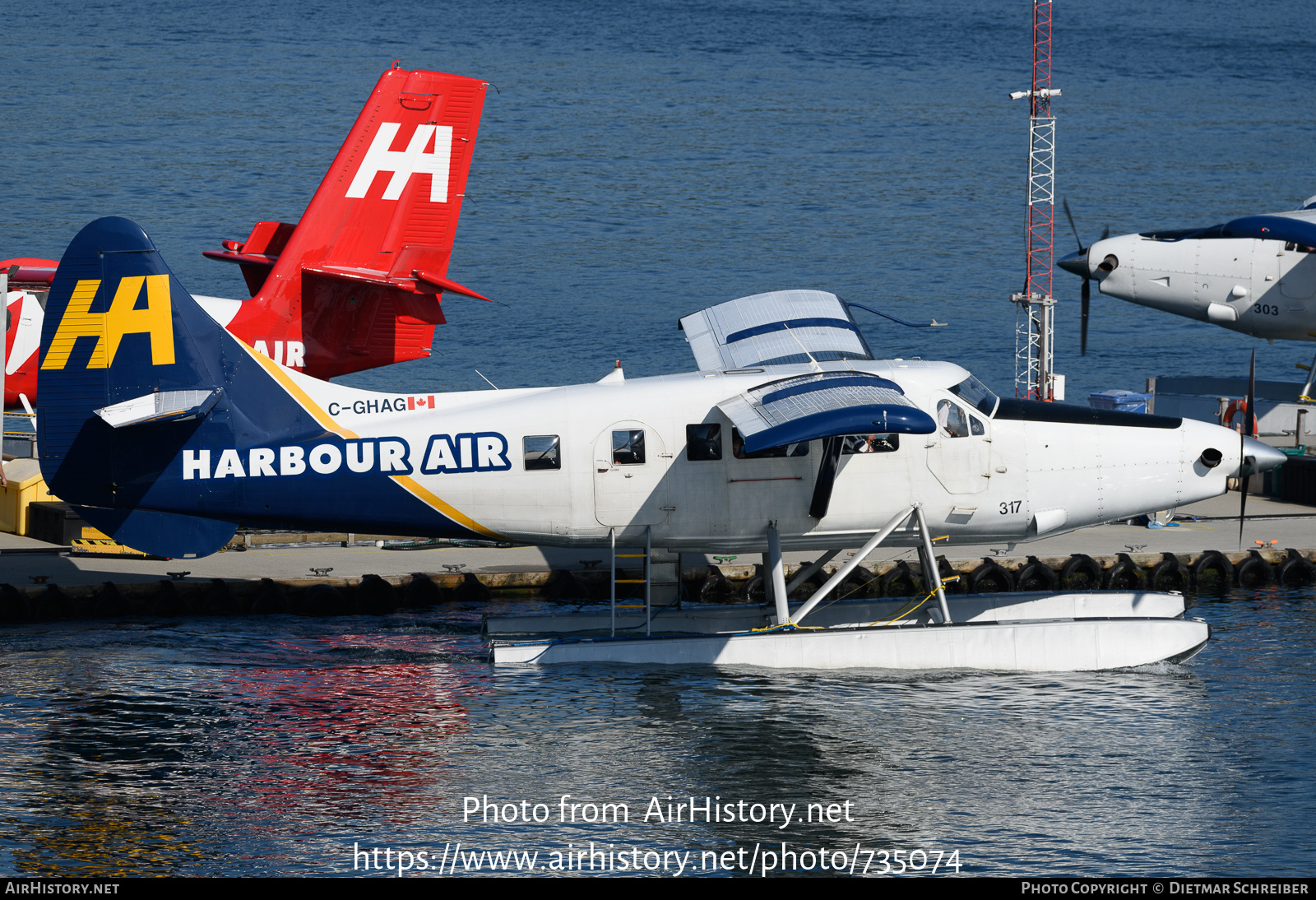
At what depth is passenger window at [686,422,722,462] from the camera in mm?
18188

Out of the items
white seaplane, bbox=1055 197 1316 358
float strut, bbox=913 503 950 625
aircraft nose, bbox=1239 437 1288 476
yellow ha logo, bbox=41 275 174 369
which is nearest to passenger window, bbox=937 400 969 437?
float strut, bbox=913 503 950 625

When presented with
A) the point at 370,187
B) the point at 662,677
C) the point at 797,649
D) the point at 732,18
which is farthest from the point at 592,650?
the point at 732,18

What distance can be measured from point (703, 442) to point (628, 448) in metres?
0.95

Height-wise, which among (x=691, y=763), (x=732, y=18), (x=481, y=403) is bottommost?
(x=691, y=763)

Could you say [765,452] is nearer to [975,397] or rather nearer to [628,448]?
[628,448]

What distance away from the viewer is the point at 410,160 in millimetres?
27281

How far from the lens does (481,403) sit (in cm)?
1869

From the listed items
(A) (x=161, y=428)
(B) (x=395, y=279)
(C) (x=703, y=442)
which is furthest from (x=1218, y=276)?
(A) (x=161, y=428)

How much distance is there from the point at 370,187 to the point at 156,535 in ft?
35.2

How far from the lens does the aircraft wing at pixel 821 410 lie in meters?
16.1

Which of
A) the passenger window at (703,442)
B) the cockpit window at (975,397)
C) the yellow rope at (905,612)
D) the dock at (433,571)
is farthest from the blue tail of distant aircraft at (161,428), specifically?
the cockpit window at (975,397)

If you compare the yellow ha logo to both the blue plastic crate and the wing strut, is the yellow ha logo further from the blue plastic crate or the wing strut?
the blue plastic crate

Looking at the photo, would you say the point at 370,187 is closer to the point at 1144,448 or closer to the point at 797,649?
the point at 797,649

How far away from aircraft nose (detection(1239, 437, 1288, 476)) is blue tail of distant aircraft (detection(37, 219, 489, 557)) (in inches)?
414
